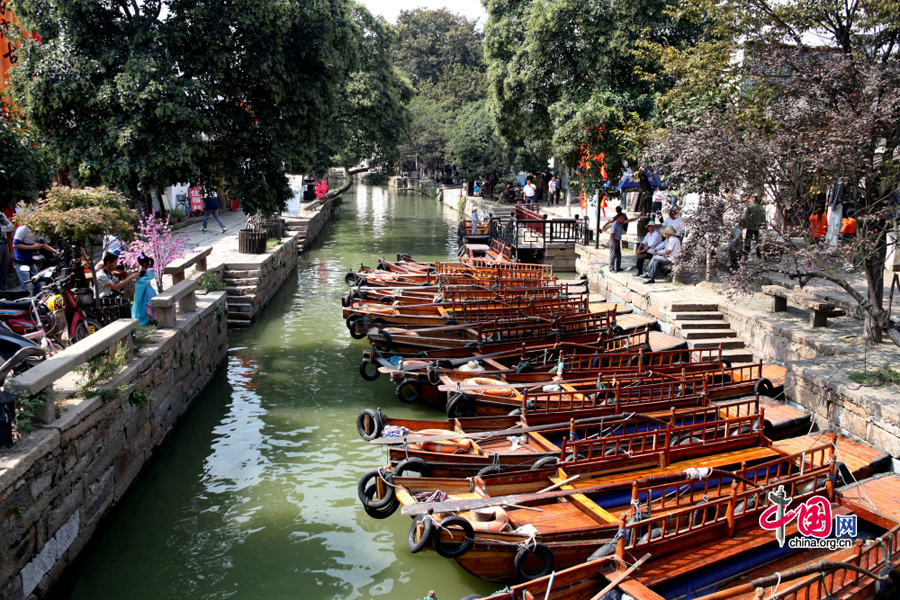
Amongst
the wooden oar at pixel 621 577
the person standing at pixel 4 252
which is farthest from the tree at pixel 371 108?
the wooden oar at pixel 621 577

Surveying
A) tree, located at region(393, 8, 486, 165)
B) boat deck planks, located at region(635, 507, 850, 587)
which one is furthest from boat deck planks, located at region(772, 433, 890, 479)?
tree, located at region(393, 8, 486, 165)

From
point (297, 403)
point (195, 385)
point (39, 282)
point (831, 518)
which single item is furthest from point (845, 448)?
point (39, 282)

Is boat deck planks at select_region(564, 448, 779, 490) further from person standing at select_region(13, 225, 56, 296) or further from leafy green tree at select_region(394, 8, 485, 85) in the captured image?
leafy green tree at select_region(394, 8, 485, 85)

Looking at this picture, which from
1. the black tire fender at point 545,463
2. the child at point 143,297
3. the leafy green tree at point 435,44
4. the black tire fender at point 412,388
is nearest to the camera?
the black tire fender at point 545,463

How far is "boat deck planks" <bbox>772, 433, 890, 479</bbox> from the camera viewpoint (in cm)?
682

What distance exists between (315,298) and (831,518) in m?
14.0

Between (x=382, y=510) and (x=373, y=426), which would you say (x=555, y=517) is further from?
(x=373, y=426)

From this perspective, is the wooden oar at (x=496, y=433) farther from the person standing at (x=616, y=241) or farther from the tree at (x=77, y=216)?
the person standing at (x=616, y=241)

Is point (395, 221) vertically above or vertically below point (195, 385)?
above

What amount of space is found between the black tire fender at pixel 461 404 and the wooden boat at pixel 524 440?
2.53 ft

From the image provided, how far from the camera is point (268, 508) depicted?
23.6 ft

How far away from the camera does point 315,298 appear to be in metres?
17.4

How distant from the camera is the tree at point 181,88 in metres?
12.8

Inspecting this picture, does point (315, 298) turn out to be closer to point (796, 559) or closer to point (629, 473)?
point (629, 473)
